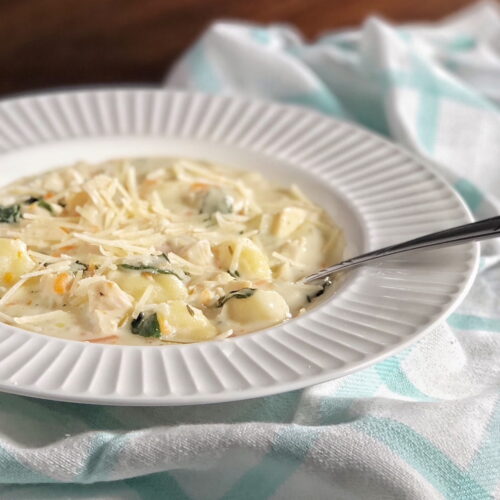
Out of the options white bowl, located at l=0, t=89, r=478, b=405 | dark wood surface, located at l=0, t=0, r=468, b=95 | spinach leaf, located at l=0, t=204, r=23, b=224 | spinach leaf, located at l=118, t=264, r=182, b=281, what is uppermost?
spinach leaf, located at l=0, t=204, r=23, b=224

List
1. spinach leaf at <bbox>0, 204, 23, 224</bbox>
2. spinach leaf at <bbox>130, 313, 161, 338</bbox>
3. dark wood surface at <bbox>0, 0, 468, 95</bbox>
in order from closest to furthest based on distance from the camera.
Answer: spinach leaf at <bbox>130, 313, 161, 338</bbox>, spinach leaf at <bbox>0, 204, 23, 224</bbox>, dark wood surface at <bbox>0, 0, 468, 95</bbox>

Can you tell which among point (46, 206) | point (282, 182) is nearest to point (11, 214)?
point (46, 206)

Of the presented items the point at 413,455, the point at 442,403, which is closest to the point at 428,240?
the point at 442,403

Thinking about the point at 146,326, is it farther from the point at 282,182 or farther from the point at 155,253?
the point at 282,182

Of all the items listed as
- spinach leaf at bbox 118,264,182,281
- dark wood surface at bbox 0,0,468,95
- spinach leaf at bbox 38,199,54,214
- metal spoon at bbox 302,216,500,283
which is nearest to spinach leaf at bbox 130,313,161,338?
spinach leaf at bbox 118,264,182,281

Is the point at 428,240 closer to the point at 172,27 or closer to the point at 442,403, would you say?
the point at 442,403

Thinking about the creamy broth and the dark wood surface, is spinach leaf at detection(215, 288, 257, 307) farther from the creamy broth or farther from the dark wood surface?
the dark wood surface

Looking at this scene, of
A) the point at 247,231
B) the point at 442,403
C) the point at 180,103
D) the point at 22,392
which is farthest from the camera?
→ the point at 180,103
